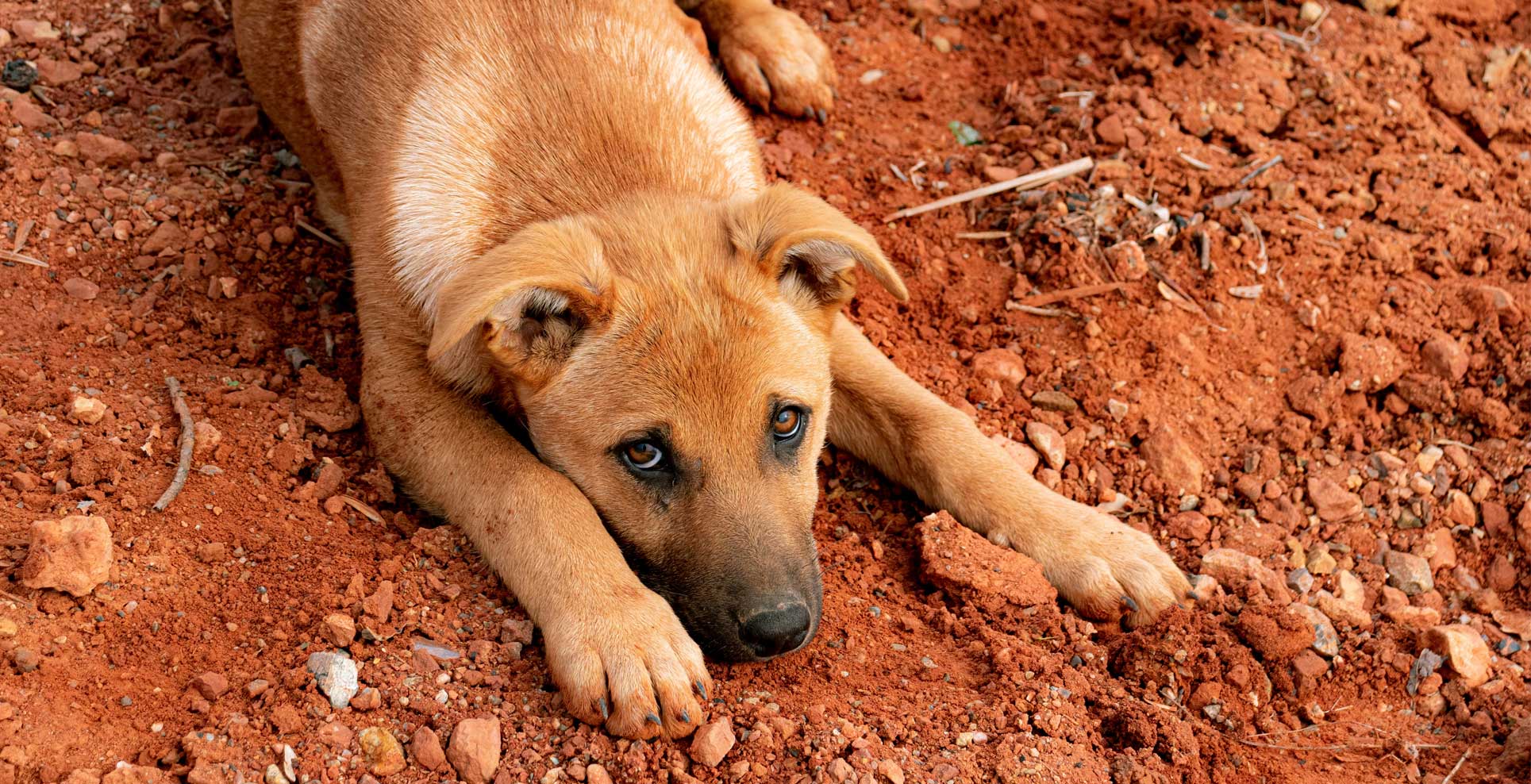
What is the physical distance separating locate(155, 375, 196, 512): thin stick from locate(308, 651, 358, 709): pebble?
812 mm

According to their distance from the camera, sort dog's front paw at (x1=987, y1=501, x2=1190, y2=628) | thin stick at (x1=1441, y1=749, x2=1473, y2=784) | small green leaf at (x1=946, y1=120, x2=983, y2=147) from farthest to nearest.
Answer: small green leaf at (x1=946, y1=120, x2=983, y2=147) < dog's front paw at (x1=987, y1=501, x2=1190, y2=628) < thin stick at (x1=1441, y1=749, x2=1473, y2=784)

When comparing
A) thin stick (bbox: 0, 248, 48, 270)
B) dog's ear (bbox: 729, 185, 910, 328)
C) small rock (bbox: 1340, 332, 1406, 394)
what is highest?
dog's ear (bbox: 729, 185, 910, 328)

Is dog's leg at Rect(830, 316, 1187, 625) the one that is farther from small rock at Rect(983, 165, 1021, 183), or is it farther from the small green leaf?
the small green leaf

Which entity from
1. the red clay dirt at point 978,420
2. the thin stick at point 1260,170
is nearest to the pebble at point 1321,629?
the red clay dirt at point 978,420

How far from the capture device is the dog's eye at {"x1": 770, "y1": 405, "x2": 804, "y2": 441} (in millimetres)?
3688

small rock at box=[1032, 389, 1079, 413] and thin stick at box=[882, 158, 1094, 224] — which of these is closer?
small rock at box=[1032, 389, 1079, 413]

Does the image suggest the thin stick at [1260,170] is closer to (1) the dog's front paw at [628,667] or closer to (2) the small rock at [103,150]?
(1) the dog's front paw at [628,667]

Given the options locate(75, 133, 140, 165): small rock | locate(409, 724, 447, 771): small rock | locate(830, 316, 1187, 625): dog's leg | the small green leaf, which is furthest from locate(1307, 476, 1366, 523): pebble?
locate(75, 133, 140, 165): small rock

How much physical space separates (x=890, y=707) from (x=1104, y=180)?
9.62ft

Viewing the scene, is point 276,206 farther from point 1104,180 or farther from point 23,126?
point 1104,180

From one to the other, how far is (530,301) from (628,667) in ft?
3.36

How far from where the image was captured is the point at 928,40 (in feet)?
20.7

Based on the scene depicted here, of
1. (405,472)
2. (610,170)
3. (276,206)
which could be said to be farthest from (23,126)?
(610,170)

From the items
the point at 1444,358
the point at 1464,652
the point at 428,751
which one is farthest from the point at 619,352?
the point at 1444,358
